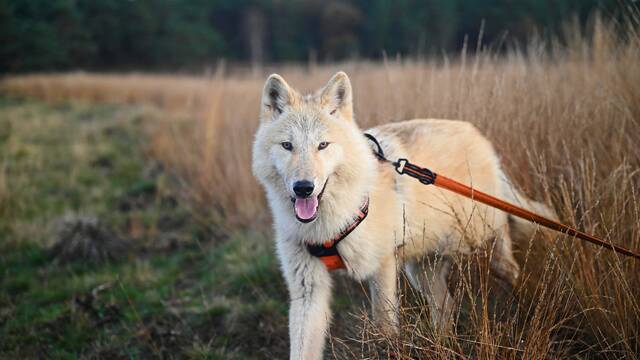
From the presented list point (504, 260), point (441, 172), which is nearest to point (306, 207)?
point (441, 172)

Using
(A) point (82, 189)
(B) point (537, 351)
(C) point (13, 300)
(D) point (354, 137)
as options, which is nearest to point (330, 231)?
(D) point (354, 137)

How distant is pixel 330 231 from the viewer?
2551 mm

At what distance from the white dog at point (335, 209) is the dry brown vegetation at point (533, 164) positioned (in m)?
0.24

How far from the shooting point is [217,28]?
118 ft

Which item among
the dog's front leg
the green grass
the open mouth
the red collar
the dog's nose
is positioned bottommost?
the green grass

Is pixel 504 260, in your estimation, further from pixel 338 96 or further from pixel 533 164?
pixel 338 96

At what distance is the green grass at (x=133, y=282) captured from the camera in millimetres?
3266

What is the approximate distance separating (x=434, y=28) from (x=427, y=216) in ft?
85.7

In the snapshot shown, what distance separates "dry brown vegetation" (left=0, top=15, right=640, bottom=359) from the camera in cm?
206

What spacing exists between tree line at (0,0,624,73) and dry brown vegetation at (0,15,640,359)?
10.5 metres

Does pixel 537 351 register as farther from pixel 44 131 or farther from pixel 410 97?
pixel 44 131

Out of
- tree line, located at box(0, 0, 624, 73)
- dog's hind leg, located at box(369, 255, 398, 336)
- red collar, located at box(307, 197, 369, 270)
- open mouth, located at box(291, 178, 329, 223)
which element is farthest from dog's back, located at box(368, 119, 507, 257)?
tree line, located at box(0, 0, 624, 73)

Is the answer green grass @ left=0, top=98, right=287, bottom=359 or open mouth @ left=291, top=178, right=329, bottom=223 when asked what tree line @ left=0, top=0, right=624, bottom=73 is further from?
open mouth @ left=291, top=178, right=329, bottom=223

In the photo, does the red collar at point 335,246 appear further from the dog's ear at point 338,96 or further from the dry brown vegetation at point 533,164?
the dog's ear at point 338,96
